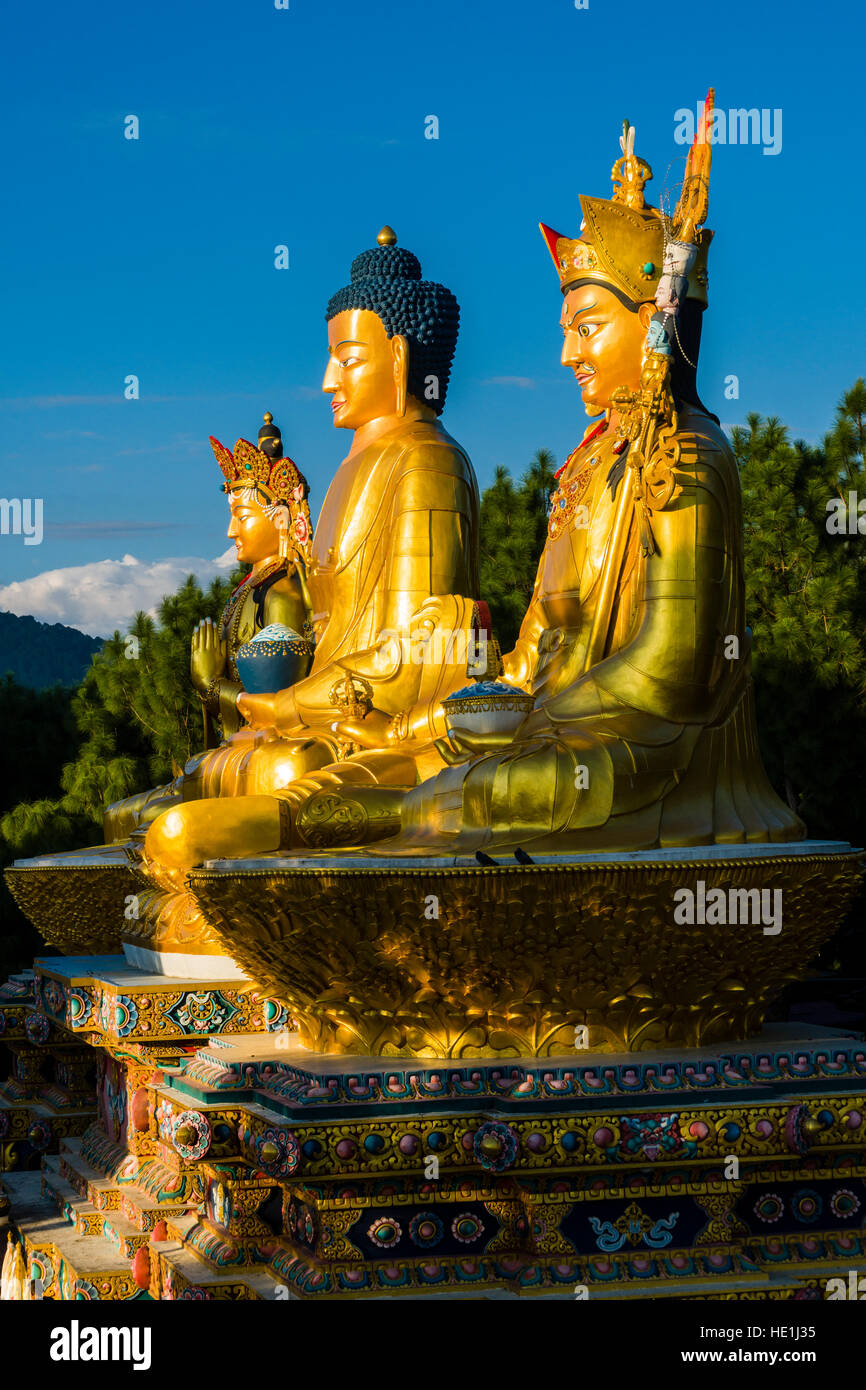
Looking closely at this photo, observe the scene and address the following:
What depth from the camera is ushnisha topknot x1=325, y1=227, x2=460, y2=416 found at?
951 cm

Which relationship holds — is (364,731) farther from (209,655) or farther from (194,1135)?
(194,1135)

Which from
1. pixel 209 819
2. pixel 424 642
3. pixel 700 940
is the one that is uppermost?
pixel 424 642

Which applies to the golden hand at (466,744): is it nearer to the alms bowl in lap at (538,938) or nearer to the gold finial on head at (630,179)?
the alms bowl in lap at (538,938)

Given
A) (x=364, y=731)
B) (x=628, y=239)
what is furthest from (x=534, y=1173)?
(x=628, y=239)

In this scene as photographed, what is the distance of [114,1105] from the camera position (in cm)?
864

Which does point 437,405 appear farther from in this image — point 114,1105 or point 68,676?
point 68,676

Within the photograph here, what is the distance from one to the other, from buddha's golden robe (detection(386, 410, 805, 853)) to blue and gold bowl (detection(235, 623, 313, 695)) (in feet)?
7.86

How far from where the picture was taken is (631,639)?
6.93 m

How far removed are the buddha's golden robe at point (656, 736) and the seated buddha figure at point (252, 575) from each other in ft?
11.0

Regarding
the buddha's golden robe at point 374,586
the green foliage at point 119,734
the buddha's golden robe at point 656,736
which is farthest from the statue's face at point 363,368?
the green foliage at point 119,734

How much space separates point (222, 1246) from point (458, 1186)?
1080mm

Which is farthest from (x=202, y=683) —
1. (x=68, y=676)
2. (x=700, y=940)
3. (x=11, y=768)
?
(x=68, y=676)

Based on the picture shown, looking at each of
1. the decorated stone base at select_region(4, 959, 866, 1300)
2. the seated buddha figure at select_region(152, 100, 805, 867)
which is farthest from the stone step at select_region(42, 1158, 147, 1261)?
the seated buddha figure at select_region(152, 100, 805, 867)

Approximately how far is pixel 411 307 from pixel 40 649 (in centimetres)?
6950
